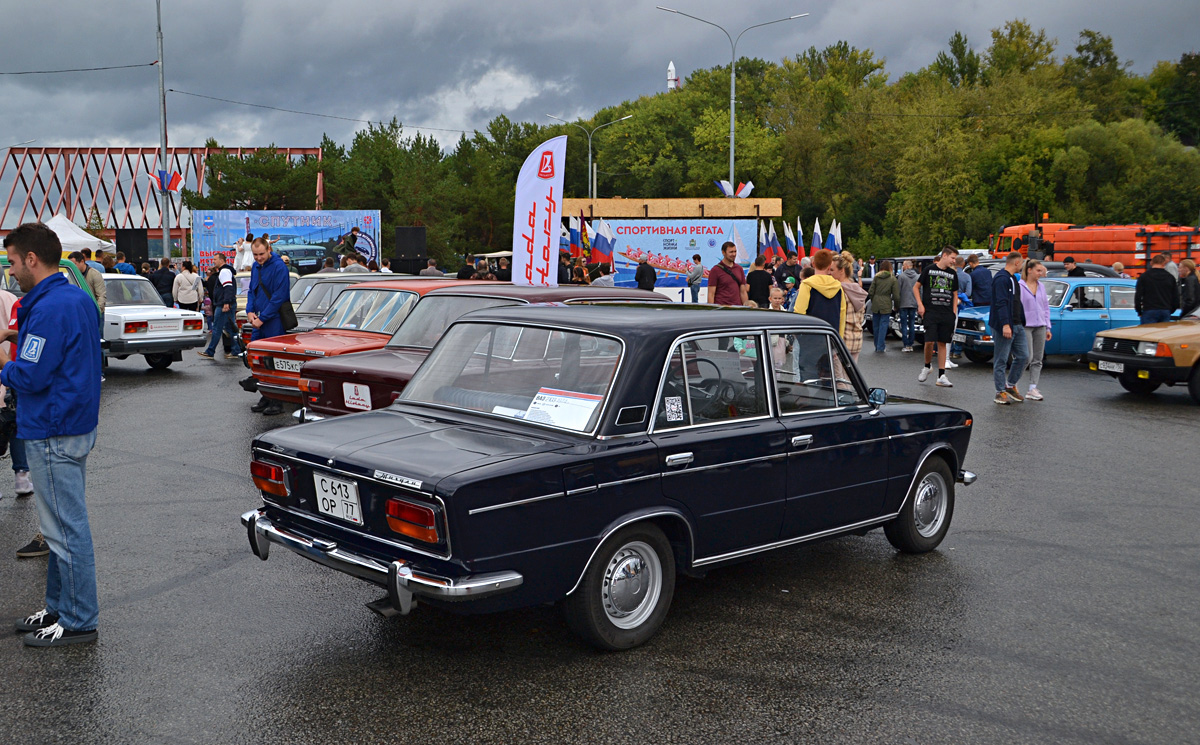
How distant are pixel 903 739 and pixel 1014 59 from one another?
3101 inches

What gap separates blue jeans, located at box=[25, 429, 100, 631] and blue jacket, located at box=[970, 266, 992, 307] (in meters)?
16.2

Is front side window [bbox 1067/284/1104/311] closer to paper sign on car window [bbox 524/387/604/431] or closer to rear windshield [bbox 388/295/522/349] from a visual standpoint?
rear windshield [bbox 388/295/522/349]

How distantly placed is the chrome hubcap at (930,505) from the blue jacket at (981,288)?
12.7 meters

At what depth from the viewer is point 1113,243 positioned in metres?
31.1

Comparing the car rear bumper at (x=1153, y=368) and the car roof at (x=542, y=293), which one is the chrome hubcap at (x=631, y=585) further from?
the car rear bumper at (x=1153, y=368)

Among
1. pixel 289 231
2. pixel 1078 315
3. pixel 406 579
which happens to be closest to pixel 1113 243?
pixel 1078 315

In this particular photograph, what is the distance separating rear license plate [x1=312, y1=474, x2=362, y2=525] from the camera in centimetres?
423

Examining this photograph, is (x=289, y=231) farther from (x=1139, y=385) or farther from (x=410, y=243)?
(x=1139, y=385)

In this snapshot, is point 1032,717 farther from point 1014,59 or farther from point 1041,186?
point 1014,59

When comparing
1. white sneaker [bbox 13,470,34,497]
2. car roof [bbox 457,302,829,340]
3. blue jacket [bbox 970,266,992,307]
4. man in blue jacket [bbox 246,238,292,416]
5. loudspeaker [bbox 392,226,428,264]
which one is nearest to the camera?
car roof [bbox 457,302,829,340]

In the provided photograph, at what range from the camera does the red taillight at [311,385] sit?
8070 millimetres

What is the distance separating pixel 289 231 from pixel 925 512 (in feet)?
116

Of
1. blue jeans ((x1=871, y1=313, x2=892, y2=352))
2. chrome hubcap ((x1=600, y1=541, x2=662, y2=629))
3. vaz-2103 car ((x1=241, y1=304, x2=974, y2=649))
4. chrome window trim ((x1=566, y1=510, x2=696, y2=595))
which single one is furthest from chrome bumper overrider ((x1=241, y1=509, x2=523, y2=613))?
blue jeans ((x1=871, y1=313, x2=892, y2=352))

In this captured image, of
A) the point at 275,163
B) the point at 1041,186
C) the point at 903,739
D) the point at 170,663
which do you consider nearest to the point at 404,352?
the point at 170,663
